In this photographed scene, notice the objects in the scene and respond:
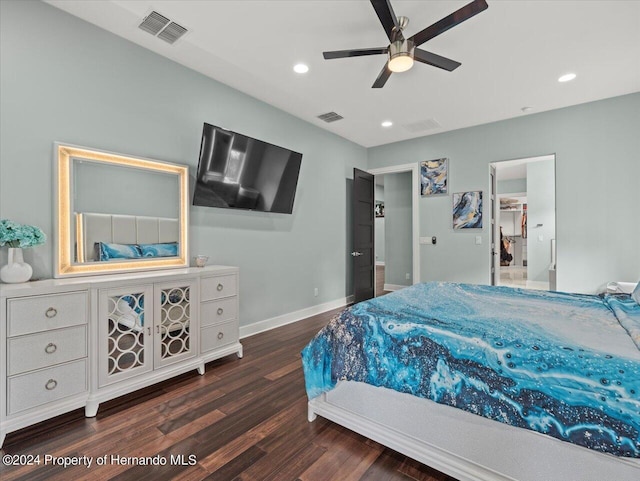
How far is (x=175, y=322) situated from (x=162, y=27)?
2456mm

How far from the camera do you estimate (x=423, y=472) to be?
1549mm

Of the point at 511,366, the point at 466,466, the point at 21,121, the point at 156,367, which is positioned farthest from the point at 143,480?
the point at 21,121

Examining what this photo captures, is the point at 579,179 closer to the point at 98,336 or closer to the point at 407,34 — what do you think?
the point at 407,34

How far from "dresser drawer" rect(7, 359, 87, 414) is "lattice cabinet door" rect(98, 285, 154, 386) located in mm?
121

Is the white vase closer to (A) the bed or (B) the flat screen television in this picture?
(B) the flat screen television

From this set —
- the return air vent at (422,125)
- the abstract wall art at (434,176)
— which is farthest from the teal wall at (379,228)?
the return air vent at (422,125)

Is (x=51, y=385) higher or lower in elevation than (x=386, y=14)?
lower

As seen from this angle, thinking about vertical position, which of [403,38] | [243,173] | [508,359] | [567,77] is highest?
[567,77]

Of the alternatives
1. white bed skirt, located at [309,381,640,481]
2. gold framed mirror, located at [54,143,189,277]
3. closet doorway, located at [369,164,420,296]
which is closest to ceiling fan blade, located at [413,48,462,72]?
gold framed mirror, located at [54,143,189,277]

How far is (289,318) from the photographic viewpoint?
4.14m

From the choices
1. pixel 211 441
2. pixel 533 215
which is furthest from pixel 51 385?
pixel 533 215

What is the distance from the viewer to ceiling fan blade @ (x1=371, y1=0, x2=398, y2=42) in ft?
6.16

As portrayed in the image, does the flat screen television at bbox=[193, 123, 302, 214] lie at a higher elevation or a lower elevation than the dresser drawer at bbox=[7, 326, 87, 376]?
higher

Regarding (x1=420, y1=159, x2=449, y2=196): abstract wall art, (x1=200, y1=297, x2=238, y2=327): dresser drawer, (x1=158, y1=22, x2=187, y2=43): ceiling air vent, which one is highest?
(x1=158, y1=22, x2=187, y2=43): ceiling air vent
